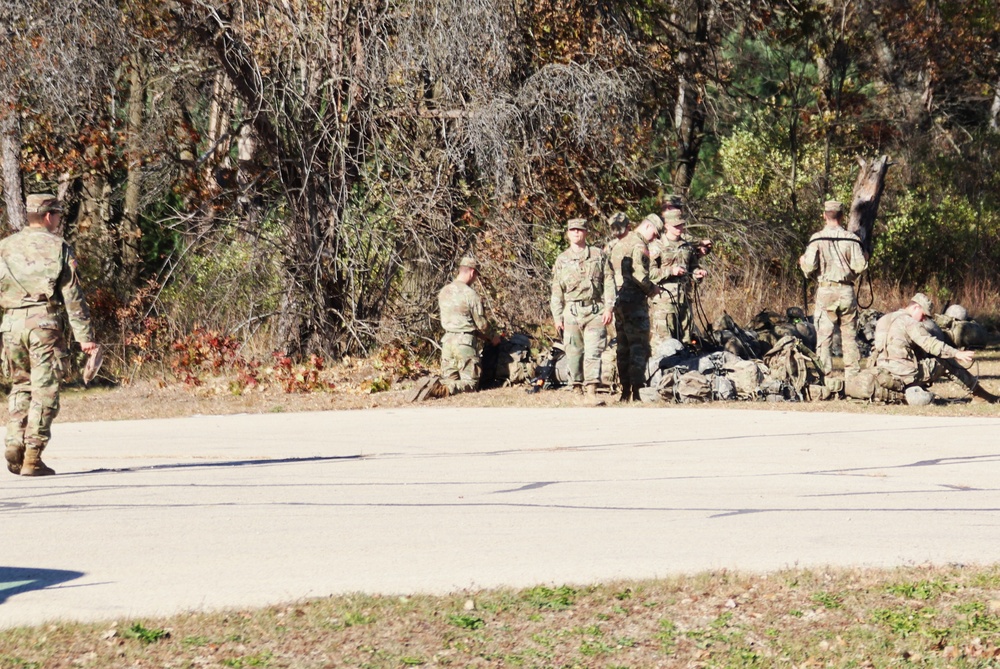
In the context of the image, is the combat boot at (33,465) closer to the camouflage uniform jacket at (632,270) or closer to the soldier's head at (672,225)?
the camouflage uniform jacket at (632,270)

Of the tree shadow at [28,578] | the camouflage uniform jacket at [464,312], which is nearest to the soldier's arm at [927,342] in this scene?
the camouflage uniform jacket at [464,312]

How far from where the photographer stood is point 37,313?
9.63 m

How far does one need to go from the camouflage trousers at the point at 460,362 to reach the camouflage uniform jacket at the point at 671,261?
2.48m

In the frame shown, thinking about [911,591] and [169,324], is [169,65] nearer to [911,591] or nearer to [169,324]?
[169,324]

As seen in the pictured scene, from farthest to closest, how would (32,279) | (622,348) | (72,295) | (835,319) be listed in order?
(835,319)
(622,348)
(72,295)
(32,279)

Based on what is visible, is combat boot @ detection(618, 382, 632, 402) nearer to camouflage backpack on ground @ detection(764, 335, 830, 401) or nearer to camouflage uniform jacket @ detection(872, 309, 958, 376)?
camouflage backpack on ground @ detection(764, 335, 830, 401)

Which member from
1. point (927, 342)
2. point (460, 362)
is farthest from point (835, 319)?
point (460, 362)

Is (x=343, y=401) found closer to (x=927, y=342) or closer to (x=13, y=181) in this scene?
(x=927, y=342)

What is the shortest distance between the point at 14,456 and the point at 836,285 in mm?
9104

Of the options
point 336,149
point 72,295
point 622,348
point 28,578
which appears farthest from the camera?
point 336,149

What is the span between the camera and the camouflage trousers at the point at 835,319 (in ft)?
49.6

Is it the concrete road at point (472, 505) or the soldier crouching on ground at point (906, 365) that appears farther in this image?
the soldier crouching on ground at point (906, 365)

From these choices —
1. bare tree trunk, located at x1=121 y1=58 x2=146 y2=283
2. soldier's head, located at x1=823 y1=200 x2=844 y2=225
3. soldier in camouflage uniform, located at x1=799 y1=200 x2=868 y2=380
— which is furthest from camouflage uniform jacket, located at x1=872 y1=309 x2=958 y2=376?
bare tree trunk, located at x1=121 y1=58 x2=146 y2=283

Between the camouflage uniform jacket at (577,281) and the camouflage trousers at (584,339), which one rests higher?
the camouflage uniform jacket at (577,281)
